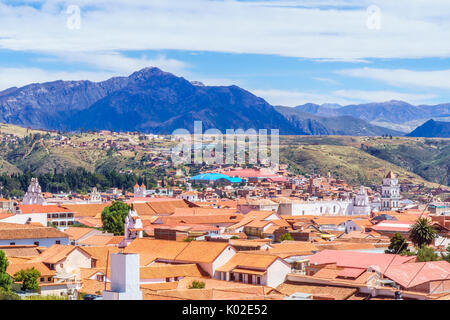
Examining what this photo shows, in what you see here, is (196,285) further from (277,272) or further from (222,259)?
(222,259)

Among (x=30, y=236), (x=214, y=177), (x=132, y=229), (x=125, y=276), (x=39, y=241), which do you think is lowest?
(x=39, y=241)

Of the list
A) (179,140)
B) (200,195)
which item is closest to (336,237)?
(200,195)

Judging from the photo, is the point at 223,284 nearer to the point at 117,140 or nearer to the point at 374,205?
the point at 374,205

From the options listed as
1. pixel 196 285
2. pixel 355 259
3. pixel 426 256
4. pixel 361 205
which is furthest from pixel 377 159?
pixel 196 285

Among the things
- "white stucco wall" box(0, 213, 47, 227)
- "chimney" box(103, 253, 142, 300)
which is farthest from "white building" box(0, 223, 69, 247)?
"chimney" box(103, 253, 142, 300)

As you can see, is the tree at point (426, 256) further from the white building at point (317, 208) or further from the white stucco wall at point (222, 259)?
the white building at point (317, 208)

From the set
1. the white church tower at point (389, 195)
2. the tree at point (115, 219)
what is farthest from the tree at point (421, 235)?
the white church tower at point (389, 195)

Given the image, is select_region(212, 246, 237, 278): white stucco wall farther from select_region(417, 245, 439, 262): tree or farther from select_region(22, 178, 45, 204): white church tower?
select_region(22, 178, 45, 204): white church tower
